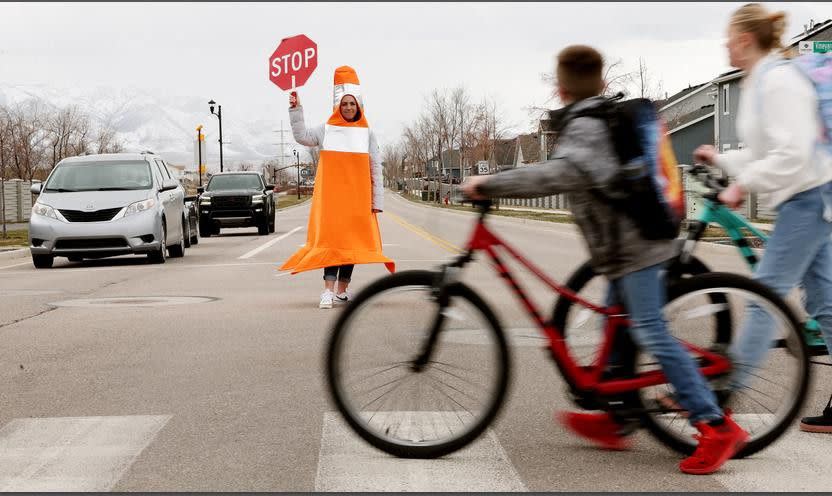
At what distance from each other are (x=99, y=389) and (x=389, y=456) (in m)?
2.42

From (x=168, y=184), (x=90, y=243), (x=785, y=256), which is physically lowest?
(x=90, y=243)

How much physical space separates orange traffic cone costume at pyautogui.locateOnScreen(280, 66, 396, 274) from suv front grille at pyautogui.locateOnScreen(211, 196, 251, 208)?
68.3 ft

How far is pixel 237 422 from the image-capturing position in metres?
5.32

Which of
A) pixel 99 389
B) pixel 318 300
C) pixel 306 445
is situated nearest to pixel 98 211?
pixel 318 300

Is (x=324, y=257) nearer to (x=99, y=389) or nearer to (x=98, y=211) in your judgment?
(x=99, y=389)

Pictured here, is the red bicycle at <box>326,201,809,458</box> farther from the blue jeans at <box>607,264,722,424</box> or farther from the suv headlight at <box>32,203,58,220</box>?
the suv headlight at <box>32,203,58,220</box>

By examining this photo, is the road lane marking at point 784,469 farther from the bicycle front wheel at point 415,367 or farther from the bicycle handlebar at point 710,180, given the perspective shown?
the bicycle handlebar at point 710,180

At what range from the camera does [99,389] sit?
628 cm

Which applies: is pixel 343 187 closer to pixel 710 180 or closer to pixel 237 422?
pixel 237 422

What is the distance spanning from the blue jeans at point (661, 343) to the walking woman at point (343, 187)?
18.7ft

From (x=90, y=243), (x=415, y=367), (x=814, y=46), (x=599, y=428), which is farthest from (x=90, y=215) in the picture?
(x=599, y=428)

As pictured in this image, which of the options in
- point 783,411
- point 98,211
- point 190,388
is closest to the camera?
point 783,411

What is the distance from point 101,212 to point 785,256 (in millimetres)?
14121

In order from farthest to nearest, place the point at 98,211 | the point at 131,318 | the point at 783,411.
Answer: the point at 98,211 → the point at 131,318 → the point at 783,411
